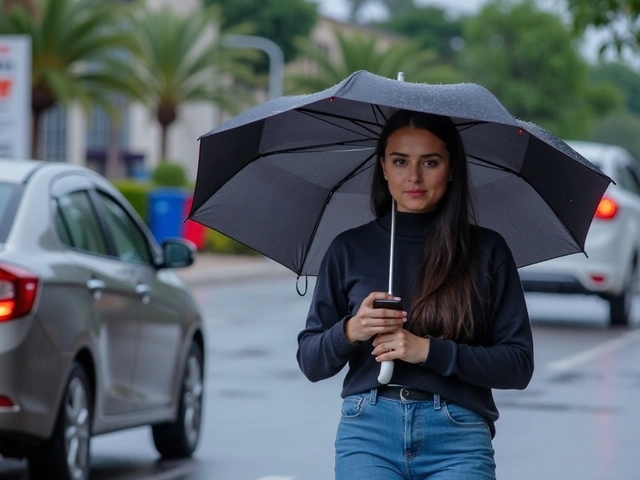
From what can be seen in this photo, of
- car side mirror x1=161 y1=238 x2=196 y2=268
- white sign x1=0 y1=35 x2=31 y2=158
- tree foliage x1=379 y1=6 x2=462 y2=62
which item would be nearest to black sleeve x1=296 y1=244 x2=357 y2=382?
car side mirror x1=161 y1=238 x2=196 y2=268

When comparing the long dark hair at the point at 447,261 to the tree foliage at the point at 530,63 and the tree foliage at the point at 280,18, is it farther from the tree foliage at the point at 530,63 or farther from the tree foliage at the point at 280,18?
the tree foliage at the point at 530,63

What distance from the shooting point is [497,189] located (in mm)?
4781

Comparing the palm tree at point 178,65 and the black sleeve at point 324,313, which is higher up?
the palm tree at point 178,65

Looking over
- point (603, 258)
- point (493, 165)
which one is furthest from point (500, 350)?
point (603, 258)

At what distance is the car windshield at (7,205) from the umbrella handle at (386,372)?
3479mm

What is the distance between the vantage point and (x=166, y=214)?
112ft

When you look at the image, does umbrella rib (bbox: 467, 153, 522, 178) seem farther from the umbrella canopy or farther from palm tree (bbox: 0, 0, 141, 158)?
palm tree (bbox: 0, 0, 141, 158)

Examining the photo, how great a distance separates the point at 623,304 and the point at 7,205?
12679 millimetres

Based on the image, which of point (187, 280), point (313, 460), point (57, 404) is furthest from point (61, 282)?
point (187, 280)

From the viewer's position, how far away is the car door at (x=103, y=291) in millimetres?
7562

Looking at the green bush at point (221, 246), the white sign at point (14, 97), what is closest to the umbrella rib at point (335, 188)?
the white sign at point (14, 97)

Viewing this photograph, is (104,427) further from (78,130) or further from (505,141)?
(78,130)

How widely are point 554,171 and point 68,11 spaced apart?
103 ft

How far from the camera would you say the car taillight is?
6816mm
